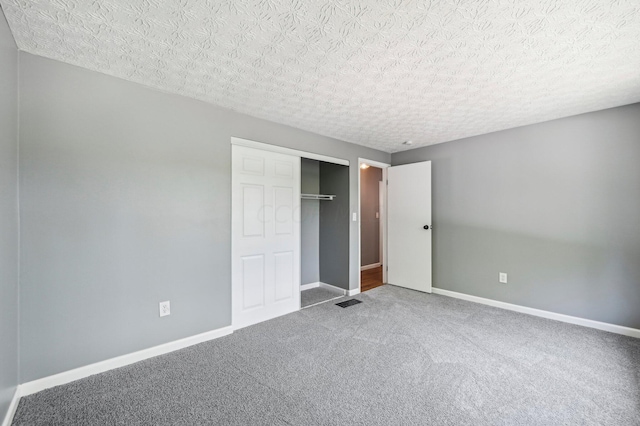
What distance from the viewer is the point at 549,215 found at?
319 cm

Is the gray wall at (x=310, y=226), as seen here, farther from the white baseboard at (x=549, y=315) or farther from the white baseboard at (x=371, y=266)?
the white baseboard at (x=549, y=315)

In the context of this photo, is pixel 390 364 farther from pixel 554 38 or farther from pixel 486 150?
pixel 486 150

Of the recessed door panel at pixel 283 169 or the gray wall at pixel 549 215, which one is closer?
the gray wall at pixel 549 215

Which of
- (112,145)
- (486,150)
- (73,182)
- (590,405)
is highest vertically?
(486,150)

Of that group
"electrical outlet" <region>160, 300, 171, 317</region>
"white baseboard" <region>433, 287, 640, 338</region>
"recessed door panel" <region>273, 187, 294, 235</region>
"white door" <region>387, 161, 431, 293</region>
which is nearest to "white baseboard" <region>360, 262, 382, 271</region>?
"white door" <region>387, 161, 431, 293</region>

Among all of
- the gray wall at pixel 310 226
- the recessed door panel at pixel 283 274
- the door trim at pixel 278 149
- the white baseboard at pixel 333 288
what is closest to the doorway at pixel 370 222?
the white baseboard at pixel 333 288

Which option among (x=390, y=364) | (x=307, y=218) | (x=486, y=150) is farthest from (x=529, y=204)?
(x=307, y=218)

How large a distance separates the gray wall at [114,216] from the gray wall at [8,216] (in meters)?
0.09

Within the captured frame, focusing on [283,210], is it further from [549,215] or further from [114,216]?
[549,215]

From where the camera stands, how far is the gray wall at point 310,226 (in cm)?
442

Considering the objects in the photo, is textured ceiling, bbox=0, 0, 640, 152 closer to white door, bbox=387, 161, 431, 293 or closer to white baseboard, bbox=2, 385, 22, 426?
white door, bbox=387, 161, 431, 293

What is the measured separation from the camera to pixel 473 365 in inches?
86.4

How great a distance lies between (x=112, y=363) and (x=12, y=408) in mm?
540

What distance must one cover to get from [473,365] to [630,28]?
245 cm
